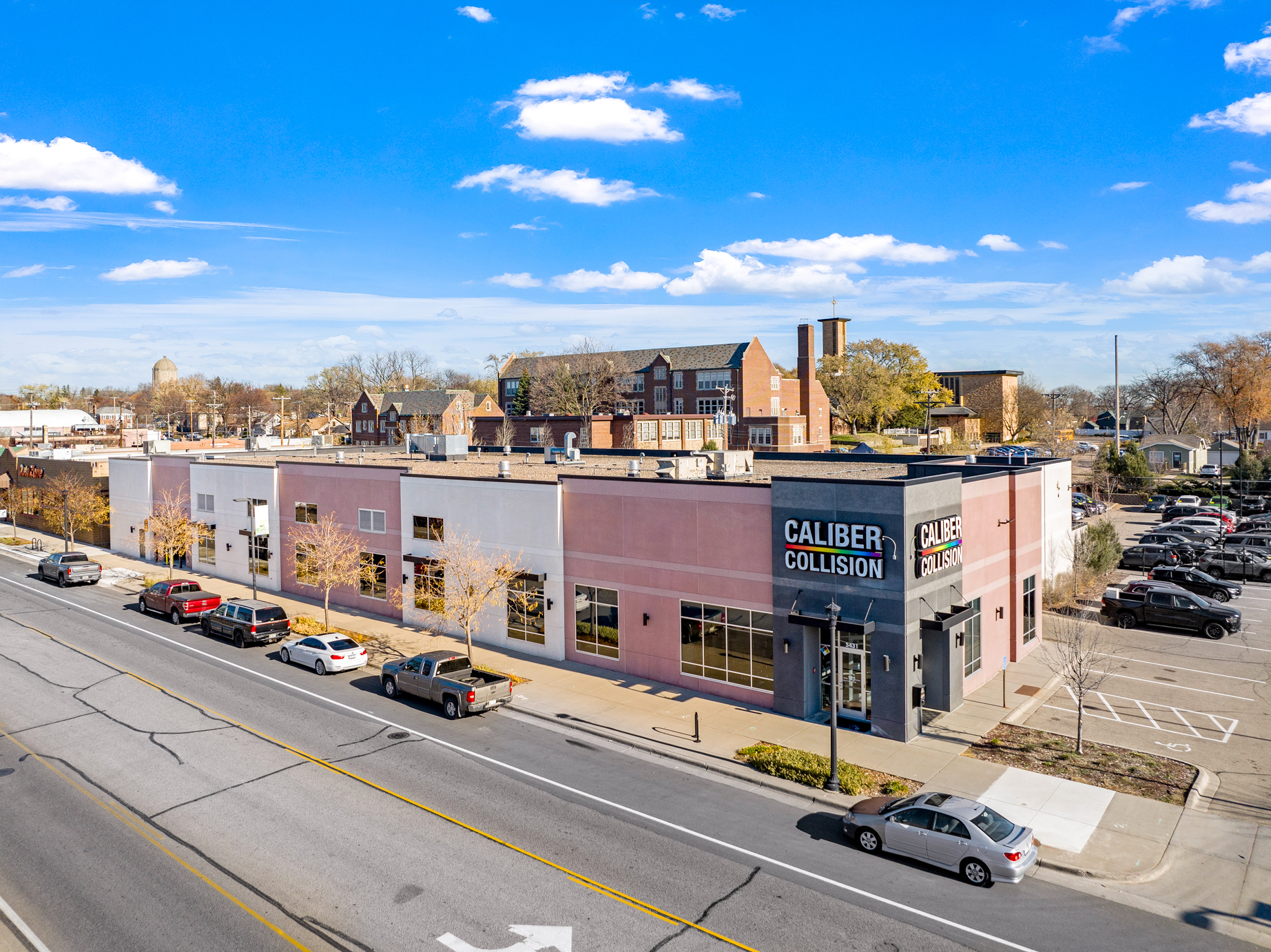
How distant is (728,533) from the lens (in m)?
25.2

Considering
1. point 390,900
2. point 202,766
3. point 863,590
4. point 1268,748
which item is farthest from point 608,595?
point 1268,748

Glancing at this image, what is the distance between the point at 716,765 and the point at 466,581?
41.3 feet

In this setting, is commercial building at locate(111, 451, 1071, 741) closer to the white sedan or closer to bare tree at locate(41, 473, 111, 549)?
the white sedan

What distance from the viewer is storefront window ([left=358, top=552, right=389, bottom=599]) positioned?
119 feet

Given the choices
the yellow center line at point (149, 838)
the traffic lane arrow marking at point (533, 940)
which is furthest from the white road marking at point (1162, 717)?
the yellow center line at point (149, 838)

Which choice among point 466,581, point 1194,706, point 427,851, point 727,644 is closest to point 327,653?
point 466,581

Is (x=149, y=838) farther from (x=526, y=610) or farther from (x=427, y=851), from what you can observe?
Answer: (x=526, y=610)

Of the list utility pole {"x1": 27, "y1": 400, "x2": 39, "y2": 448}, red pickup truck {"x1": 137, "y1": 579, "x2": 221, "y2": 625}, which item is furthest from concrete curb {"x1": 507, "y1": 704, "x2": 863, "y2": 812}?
utility pole {"x1": 27, "y1": 400, "x2": 39, "y2": 448}

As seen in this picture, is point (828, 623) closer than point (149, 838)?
No

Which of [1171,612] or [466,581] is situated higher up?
[466,581]

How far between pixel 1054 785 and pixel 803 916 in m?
8.83

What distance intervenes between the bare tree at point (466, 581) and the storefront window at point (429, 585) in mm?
29

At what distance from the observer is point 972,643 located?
1045 inches

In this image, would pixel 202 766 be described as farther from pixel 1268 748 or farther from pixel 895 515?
pixel 1268 748
